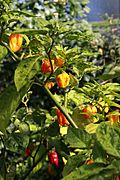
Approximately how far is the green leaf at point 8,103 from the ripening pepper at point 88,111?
254 millimetres

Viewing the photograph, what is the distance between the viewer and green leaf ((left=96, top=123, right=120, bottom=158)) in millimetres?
755

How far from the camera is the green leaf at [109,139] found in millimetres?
755

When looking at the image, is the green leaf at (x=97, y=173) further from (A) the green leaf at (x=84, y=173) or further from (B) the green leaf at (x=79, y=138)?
(B) the green leaf at (x=79, y=138)

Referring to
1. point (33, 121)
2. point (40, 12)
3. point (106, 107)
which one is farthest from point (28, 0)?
point (106, 107)

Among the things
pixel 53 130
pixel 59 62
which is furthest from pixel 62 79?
pixel 53 130

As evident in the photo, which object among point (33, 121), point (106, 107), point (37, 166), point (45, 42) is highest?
point (45, 42)

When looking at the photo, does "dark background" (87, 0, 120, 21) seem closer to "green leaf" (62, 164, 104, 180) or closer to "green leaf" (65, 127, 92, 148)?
"green leaf" (65, 127, 92, 148)

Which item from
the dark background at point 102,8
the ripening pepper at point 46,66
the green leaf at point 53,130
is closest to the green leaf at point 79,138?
the ripening pepper at point 46,66

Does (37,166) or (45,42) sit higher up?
(45,42)

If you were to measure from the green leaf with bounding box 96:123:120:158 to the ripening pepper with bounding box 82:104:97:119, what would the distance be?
1.19 ft

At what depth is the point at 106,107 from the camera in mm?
1246

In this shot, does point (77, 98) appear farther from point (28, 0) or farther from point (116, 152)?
point (28, 0)

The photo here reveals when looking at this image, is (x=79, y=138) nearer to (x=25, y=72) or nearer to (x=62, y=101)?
(x=25, y=72)

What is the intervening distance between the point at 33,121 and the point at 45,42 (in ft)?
1.72
